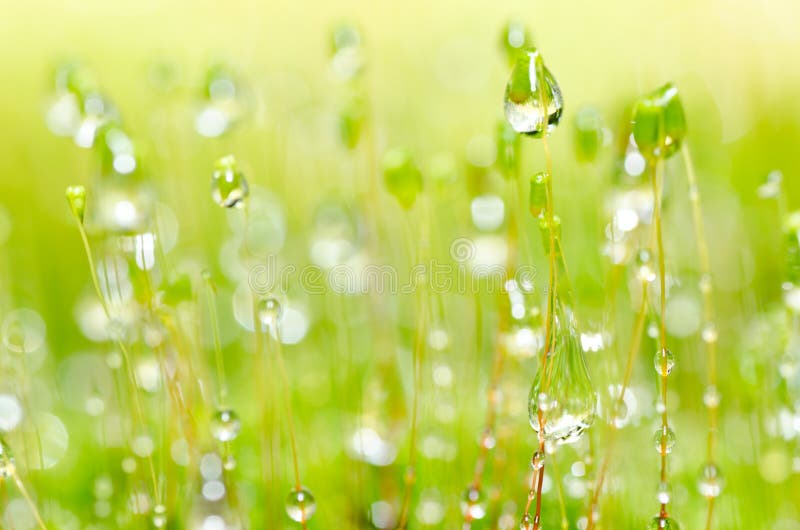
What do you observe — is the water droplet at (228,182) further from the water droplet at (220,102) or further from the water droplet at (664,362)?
the water droplet at (664,362)

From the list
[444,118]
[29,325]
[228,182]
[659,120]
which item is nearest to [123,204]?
[228,182]

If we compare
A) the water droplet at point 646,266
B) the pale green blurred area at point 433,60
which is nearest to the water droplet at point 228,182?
the water droplet at point 646,266

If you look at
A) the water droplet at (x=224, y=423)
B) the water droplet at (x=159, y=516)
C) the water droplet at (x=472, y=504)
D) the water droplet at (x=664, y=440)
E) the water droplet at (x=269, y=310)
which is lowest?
the water droplet at (x=472, y=504)

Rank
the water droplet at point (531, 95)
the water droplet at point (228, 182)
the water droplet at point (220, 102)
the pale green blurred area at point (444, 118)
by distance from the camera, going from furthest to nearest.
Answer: the pale green blurred area at point (444, 118) < the water droplet at point (220, 102) < the water droplet at point (228, 182) < the water droplet at point (531, 95)

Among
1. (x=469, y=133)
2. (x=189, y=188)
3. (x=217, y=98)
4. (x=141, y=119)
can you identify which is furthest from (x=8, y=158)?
(x=217, y=98)

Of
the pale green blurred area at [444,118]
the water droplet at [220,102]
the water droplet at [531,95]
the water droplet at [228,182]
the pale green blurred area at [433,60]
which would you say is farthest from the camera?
the pale green blurred area at [433,60]

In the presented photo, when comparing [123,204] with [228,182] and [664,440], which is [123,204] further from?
[664,440]

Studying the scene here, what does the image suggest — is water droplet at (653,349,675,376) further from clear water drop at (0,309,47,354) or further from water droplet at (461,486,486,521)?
clear water drop at (0,309,47,354)

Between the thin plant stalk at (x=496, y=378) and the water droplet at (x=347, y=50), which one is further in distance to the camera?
the water droplet at (x=347, y=50)
